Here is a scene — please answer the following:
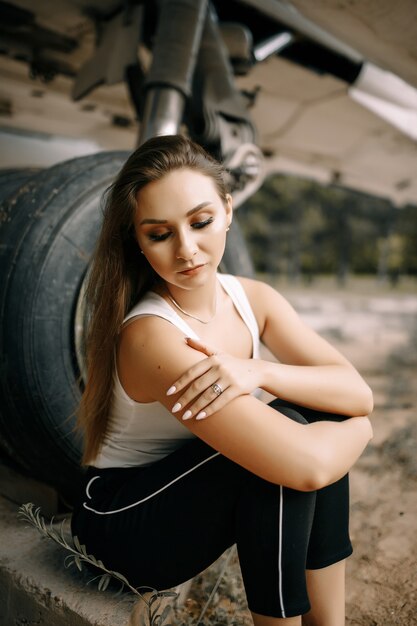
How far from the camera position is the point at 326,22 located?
1.82 m

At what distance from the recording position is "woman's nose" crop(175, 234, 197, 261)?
1147 mm

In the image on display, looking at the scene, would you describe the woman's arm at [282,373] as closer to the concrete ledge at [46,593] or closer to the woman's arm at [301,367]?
the woman's arm at [301,367]

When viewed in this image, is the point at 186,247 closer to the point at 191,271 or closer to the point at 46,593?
the point at 191,271

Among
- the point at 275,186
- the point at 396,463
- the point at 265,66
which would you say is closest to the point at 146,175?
the point at 396,463

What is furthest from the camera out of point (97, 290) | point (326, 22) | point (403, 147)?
point (403, 147)

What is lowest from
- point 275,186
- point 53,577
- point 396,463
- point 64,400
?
point 275,186

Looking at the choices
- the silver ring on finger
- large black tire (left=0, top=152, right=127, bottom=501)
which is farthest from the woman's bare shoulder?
large black tire (left=0, top=152, right=127, bottom=501)

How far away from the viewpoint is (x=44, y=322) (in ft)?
5.36

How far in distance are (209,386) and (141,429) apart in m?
0.28

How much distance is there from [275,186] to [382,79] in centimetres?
1517

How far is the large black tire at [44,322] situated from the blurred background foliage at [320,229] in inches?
602

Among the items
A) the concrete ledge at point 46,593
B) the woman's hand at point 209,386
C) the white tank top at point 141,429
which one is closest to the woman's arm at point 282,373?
the woman's hand at point 209,386

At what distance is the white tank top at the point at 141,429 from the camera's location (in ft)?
4.01

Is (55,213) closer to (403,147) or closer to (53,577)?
(53,577)
